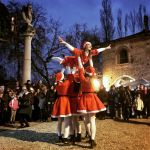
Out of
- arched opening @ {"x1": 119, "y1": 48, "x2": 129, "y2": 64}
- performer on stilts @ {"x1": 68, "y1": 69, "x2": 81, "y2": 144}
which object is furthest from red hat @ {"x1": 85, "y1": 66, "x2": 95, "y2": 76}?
arched opening @ {"x1": 119, "y1": 48, "x2": 129, "y2": 64}

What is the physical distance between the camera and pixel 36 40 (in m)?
34.8

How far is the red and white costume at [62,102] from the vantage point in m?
8.59

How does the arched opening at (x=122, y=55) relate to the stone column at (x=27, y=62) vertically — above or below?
above

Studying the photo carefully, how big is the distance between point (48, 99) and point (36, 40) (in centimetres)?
1949

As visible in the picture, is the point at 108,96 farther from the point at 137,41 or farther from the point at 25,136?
the point at 137,41

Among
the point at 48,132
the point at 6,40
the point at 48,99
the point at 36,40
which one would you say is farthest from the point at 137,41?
the point at 48,132

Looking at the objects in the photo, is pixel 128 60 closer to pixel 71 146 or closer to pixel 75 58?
pixel 75 58

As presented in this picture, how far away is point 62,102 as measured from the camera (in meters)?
8.69

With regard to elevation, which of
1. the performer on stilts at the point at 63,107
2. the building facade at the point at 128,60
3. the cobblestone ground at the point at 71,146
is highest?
the building facade at the point at 128,60

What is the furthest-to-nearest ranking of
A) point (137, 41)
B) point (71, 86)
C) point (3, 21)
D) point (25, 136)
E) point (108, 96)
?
point (137, 41) < point (3, 21) < point (108, 96) < point (25, 136) < point (71, 86)

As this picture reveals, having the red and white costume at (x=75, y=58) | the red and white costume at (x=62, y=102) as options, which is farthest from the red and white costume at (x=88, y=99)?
the red and white costume at (x=75, y=58)

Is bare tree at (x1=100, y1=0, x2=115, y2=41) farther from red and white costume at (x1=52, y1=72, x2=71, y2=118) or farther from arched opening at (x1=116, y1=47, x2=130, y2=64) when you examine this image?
red and white costume at (x1=52, y1=72, x2=71, y2=118)

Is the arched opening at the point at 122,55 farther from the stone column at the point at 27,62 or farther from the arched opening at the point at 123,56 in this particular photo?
the stone column at the point at 27,62

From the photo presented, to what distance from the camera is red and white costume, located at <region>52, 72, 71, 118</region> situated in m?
8.59
